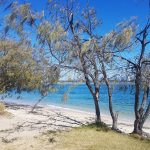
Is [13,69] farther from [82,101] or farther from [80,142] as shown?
[82,101]

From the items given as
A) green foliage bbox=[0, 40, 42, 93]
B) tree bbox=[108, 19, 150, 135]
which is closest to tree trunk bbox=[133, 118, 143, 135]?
tree bbox=[108, 19, 150, 135]

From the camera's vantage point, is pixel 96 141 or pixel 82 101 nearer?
pixel 96 141

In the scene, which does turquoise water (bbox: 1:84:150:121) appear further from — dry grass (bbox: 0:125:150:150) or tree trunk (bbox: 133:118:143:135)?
dry grass (bbox: 0:125:150:150)

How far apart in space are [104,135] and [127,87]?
370cm

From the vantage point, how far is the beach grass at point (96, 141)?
11.0 meters

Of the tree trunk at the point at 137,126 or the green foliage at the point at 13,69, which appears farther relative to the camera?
the green foliage at the point at 13,69

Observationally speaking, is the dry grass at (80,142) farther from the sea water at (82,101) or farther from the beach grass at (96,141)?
the sea water at (82,101)

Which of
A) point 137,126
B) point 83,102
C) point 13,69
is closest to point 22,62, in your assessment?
point 13,69

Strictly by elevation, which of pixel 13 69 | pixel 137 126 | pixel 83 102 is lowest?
pixel 137 126

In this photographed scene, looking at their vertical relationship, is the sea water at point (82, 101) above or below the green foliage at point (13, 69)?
below

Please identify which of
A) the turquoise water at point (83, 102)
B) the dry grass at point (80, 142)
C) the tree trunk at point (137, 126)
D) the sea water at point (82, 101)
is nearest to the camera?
the dry grass at point (80, 142)

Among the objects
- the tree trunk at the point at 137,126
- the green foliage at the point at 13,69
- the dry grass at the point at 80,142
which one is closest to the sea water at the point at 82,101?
the tree trunk at the point at 137,126

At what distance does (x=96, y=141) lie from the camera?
11680 mm

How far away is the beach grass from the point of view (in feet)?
36.1
